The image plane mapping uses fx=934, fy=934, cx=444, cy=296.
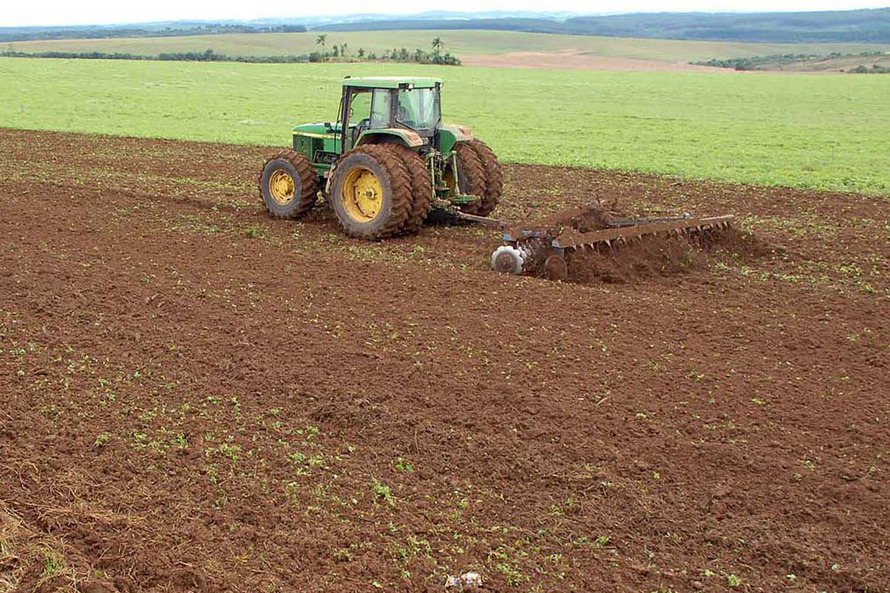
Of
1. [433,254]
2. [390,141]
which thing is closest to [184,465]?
[433,254]

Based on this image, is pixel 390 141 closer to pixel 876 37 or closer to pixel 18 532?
pixel 18 532

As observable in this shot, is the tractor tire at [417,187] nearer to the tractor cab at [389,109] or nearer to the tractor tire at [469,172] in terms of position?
the tractor cab at [389,109]

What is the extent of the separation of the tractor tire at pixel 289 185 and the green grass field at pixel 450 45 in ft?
252

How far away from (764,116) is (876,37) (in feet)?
437

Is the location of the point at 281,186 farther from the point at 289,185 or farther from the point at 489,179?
the point at 489,179

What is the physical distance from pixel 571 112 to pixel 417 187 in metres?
24.3

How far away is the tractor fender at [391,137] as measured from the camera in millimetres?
12117

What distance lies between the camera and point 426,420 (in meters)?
6.74

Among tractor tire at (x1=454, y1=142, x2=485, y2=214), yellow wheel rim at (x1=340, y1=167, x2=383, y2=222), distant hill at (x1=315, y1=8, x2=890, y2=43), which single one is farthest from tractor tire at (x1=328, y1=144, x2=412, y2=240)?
distant hill at (x1=315, y1=8, x2=890, y2=43)

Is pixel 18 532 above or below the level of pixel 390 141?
below

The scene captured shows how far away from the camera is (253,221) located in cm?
1326

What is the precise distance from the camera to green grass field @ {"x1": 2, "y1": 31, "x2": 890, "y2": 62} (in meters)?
91.1

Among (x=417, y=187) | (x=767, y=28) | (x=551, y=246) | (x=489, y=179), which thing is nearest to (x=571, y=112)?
(x=489, y=179)

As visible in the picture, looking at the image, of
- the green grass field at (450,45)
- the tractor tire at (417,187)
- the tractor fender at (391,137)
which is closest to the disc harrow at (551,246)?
the tractor tire at (417,187)
